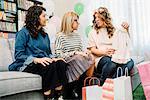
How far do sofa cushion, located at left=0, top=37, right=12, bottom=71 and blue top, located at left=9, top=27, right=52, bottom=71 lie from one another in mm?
173

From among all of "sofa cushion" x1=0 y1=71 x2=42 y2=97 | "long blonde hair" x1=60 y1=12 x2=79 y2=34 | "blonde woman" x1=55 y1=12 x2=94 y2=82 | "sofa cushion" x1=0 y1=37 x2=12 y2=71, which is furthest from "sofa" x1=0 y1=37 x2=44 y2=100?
"long blonde hair" x1=60 y1=12 x2=79 y2=34

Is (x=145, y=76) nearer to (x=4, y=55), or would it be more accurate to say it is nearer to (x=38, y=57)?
(x=38, y=57)

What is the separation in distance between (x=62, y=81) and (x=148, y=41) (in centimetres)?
176

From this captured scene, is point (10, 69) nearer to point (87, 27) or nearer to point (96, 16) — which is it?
point (96, 16)

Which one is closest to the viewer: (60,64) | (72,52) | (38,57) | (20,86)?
(20,86)

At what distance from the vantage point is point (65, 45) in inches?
97.2

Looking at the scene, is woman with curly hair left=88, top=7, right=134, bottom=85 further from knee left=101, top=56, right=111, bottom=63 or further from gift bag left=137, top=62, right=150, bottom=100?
gift bag left=137, top=62, right=150, bottom=100

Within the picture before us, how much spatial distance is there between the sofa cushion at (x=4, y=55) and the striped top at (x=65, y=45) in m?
0.49

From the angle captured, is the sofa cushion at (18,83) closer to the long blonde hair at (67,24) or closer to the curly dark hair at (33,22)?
the curly dark hair at (33,22)

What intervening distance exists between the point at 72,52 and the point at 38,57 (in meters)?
0.34

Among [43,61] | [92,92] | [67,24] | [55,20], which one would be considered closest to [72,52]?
[67,24]

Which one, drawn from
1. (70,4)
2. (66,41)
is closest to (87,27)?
(70,4)

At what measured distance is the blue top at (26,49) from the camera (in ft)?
7.14

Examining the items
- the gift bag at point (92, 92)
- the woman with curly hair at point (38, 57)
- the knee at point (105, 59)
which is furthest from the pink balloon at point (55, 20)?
the gift bag at point (92, 92)
